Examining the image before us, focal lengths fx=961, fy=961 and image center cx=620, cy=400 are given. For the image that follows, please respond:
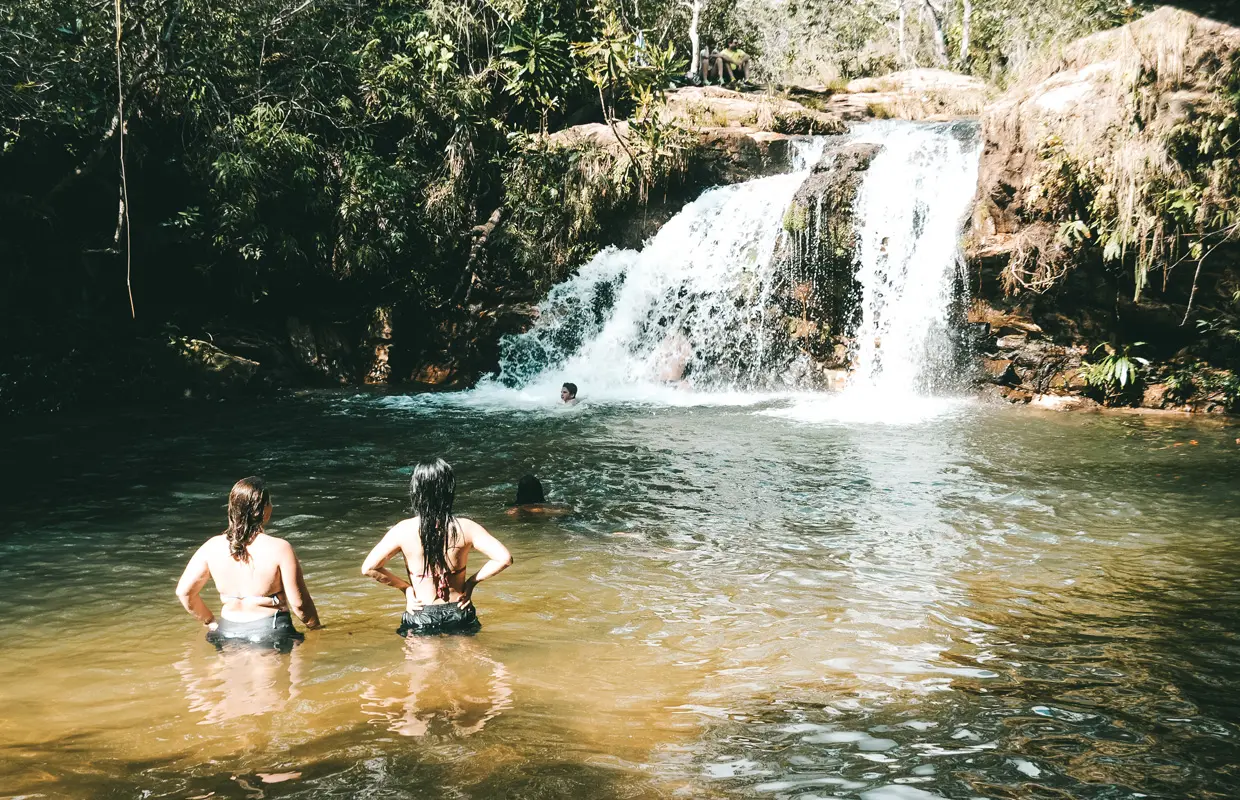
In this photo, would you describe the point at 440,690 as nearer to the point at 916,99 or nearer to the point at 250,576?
the point at 250,576

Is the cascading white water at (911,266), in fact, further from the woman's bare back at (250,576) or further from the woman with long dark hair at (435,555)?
the woman's bare back at (250,576)

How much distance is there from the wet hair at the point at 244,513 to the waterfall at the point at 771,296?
10880 millimetres

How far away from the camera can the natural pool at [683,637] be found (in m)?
4.20

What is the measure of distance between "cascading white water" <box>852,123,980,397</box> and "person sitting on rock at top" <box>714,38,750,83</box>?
14269 millimetres

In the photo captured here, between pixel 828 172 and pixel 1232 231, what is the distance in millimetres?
6935

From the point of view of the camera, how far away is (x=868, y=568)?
742 cm

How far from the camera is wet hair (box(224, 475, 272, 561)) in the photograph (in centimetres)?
510

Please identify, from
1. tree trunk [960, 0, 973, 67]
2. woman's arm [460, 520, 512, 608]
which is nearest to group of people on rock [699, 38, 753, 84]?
tree trunk [960, 0, 973, 67]

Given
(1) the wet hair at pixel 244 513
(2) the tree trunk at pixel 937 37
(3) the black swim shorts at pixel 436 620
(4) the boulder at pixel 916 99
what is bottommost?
(3) the black swim shorts at pixel 436 620

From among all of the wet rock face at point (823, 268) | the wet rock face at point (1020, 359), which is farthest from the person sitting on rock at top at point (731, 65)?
the wet rock face at point (1020, 359)

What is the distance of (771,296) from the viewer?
715 inches

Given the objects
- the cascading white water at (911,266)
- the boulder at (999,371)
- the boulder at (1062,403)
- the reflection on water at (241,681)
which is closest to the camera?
the reflection on water at (241,681)

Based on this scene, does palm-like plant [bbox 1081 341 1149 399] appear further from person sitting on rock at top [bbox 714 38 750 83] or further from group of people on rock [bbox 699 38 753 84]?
group of people on rock [bbox 699 38 753 84]

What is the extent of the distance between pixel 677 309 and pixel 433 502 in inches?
552
